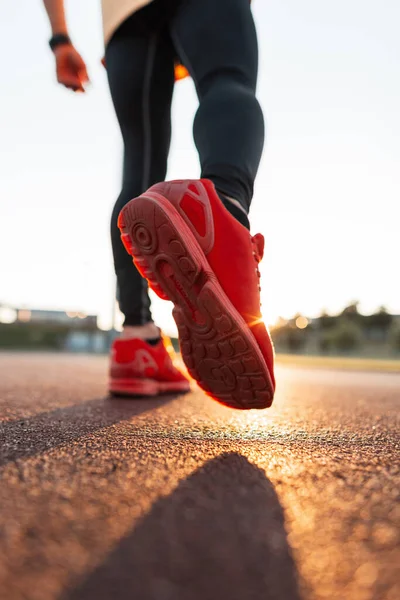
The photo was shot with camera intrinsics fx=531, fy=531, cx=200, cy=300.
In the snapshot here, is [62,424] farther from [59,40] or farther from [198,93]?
[59,40]

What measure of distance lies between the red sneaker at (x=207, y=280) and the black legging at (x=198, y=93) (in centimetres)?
9

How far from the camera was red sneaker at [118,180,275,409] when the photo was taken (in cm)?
84

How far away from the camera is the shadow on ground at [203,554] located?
0.97 ft

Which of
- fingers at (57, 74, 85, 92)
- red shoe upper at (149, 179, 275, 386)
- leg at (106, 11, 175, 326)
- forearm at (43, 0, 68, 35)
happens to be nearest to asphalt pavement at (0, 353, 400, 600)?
red shoe upper at (149, 179, 275, 386)

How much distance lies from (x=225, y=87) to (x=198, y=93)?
0.10 metres

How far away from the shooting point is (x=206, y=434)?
0.83 metres

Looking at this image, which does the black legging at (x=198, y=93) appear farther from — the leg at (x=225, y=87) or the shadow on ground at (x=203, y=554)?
the shadow on ground at (x=203, y=554)

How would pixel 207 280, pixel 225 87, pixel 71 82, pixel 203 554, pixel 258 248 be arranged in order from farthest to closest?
pixel 71 82, pixel 225 87, pixel 258 248, pixel 207 280, pixel 203 554

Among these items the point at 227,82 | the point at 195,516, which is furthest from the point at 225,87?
A: the point at 195,516

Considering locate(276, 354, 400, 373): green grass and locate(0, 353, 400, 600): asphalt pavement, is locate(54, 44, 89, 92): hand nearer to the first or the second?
locate(0, 353, 400, 600): asphalt pavement

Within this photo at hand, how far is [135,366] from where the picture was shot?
4.52 ft

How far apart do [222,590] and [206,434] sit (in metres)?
0.53

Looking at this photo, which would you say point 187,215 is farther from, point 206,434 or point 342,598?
point 342,598

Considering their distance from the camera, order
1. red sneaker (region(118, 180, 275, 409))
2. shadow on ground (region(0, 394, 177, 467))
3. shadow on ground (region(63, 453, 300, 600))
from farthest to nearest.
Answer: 1. red sneaker (region(118, 180, 275, 409))
2. shadow on ground (region(0, 394, 177, 467))
3. shadow on ground (region(63, 453, 300, 600))
